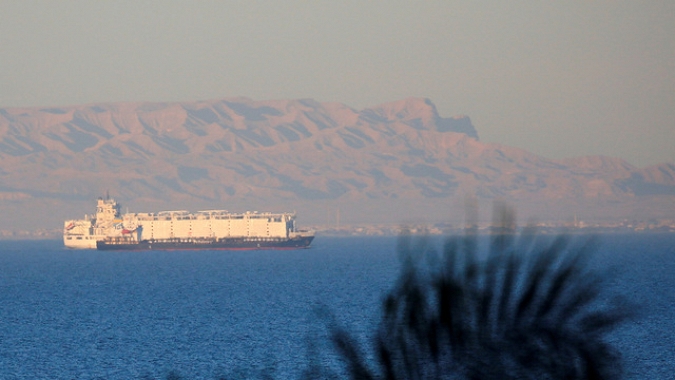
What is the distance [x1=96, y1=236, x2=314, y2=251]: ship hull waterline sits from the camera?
188625 mm

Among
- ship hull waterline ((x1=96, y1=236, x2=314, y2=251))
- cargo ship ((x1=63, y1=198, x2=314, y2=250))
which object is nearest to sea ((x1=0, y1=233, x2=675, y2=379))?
ship hull waterline ((x1=96, y1=236, x2=314, y2=251))

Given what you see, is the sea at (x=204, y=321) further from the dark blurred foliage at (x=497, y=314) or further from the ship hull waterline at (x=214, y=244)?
the ship hull waterline at (x=214, y=244)

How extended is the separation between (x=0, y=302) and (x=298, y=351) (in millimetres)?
48543

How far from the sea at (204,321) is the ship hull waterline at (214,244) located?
170 feet

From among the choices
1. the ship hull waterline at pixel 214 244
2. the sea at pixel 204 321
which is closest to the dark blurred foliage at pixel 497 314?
the sea at pixel 204 321

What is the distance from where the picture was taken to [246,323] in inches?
2665

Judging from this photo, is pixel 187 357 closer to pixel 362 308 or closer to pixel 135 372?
pixel 135 372

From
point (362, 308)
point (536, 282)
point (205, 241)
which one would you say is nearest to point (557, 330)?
point (536, 282)

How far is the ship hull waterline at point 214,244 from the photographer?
18862 centimetres

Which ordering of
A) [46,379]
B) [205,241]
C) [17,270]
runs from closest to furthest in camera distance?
[46,379] → [17,270] → [205,241]

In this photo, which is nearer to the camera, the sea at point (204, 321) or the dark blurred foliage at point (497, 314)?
the dark blurred foliage at point (497, 314)

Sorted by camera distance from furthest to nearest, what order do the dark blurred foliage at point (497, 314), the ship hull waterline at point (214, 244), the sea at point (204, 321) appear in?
1. the ship hull waterline at point (214, 244)
2. the sea at point (204, 321)
3. the dark blurred foliage at point (497, 314)

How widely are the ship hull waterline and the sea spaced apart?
51.7 meters

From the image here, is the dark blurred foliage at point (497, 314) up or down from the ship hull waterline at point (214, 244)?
down
